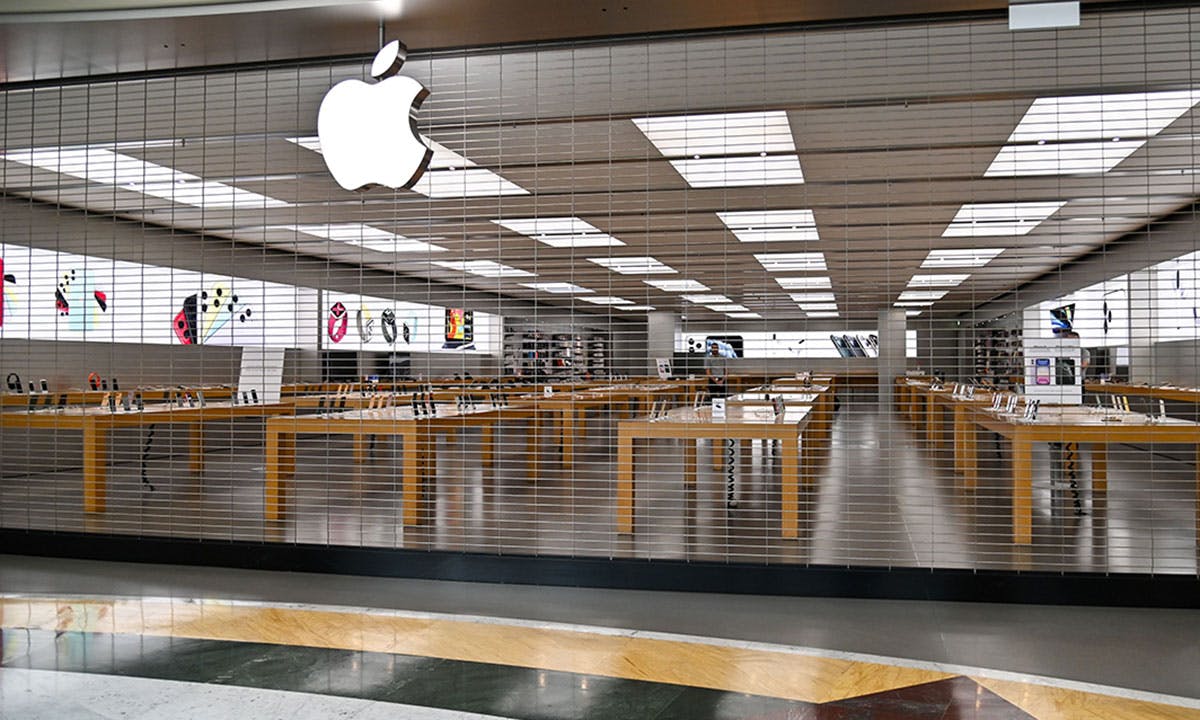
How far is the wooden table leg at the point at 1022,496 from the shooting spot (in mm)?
5363

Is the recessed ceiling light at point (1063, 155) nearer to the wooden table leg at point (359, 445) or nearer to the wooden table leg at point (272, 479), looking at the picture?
the wooden table leg at point (359, 445)

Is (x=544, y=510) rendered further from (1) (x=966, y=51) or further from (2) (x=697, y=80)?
(1) (x=966, y=51)

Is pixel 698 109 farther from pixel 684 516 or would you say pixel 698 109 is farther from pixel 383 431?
pixel 383 431

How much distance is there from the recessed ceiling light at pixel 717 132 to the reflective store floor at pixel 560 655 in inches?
143

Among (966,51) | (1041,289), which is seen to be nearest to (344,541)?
(966,51)

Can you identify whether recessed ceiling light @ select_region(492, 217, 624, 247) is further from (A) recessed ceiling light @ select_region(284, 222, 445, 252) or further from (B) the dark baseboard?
(B) the dark baseboard

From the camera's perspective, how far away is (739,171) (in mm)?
8148

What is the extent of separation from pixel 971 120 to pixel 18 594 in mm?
6776

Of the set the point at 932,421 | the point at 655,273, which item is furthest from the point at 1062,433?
the point at 932,421

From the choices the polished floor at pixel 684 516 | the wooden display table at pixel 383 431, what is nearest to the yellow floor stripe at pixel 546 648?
the polished floor at pixel 684 516

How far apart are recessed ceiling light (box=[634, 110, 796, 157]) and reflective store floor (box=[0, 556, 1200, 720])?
3.64 metres

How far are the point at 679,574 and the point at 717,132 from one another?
3907 millimetres

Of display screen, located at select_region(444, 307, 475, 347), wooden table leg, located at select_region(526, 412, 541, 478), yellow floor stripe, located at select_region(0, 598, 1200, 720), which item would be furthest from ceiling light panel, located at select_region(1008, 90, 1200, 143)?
yellow floor stripe, located at select_region(0, 598, 1200, 720)

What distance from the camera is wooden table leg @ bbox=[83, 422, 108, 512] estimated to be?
6.46 meters
